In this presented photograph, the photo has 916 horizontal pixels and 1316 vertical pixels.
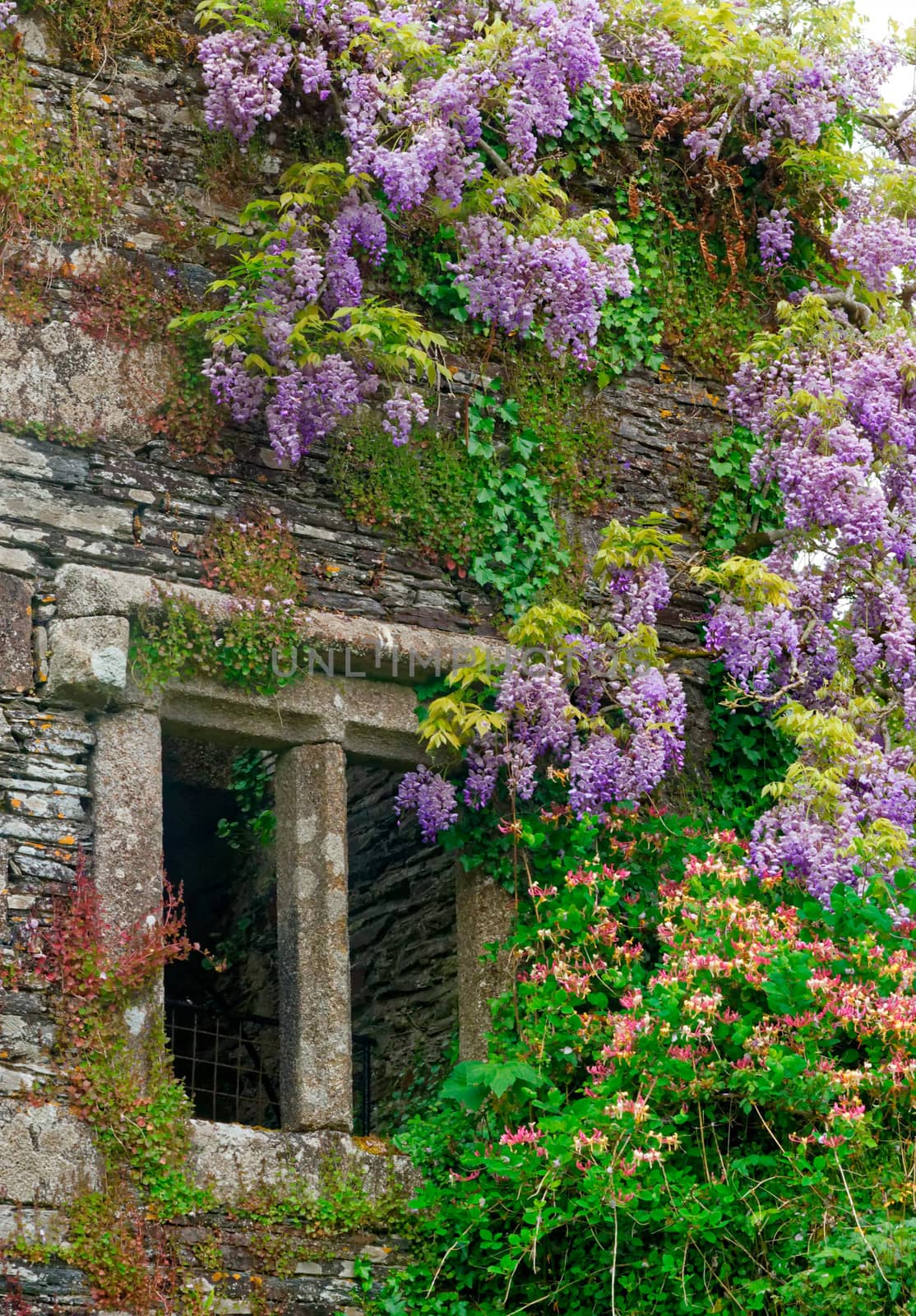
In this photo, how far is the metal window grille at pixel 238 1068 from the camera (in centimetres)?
761

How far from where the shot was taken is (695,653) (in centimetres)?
749

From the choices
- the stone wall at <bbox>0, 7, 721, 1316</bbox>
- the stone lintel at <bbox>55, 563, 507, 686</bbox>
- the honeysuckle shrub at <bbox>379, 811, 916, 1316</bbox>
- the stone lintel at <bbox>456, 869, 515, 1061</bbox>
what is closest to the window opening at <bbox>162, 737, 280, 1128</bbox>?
Result: the stone wall at <bbox>0, 7, 721, 1316</bbox>

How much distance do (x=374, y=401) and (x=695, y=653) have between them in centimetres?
151

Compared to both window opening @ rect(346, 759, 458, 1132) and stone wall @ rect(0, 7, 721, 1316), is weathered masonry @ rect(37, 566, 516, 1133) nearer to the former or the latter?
stone wall @ rect(0, 7, 721, 1316)

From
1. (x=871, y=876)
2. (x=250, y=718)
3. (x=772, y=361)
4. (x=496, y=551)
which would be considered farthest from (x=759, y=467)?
(x=250, y=718)

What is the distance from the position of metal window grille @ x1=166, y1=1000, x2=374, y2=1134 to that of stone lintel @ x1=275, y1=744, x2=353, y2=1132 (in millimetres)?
819

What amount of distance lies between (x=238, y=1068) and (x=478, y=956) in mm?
1114

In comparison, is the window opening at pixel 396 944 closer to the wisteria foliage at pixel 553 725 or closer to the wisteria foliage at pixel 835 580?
the wisteria foliage at pixel 553 725

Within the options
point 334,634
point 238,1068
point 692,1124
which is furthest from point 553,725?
point 238,1068

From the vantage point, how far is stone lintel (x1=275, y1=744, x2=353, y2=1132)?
6.23 metres

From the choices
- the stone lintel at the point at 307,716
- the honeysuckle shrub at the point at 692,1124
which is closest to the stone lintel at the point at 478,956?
the honeysuckle shrub at the point at 692,1124

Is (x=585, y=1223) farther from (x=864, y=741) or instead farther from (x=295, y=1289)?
(x=864, y=741)

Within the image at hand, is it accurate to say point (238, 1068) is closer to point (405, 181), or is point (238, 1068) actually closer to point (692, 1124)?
point (692, 1124)

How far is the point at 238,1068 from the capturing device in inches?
289
